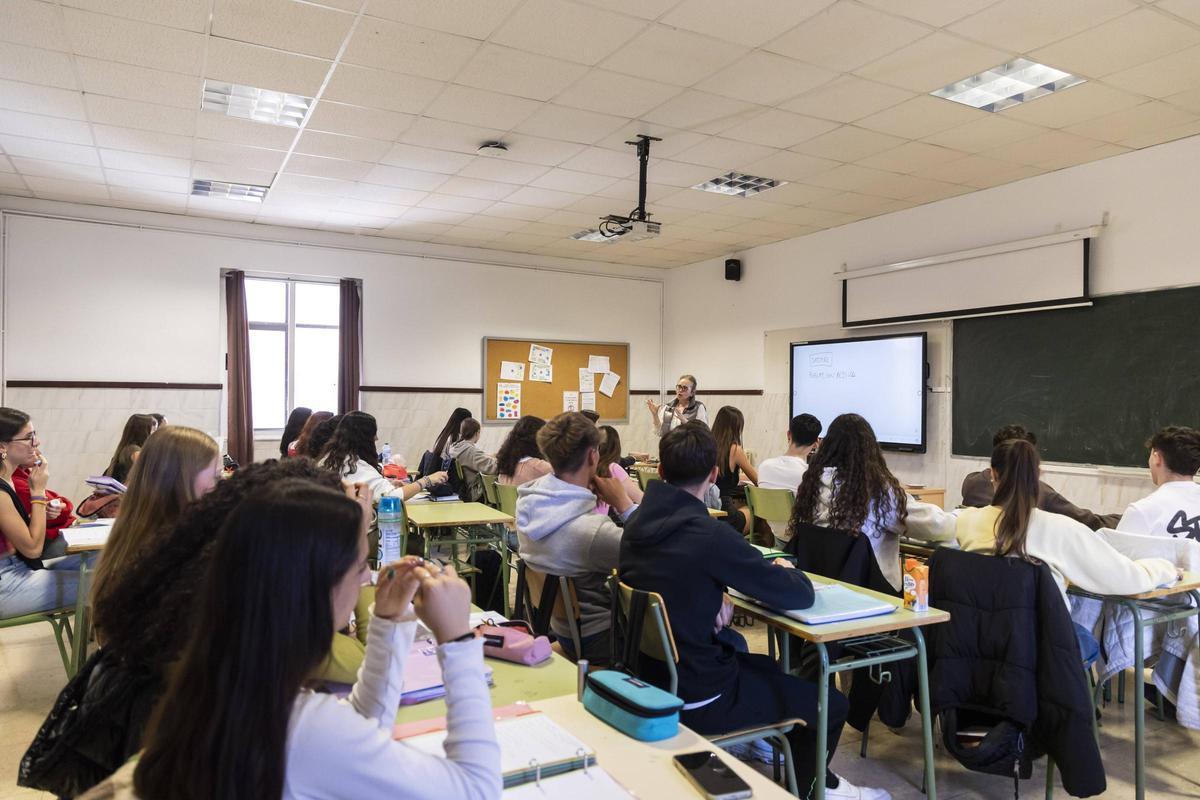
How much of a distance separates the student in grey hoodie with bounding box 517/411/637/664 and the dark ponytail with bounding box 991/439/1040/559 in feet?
3.96

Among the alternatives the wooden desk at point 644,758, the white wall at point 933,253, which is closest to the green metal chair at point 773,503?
the white wall at point 933,253

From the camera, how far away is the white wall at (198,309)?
6.70 meters

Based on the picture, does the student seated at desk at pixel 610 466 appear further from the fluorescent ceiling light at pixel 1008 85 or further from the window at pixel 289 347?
the window at pixel 289 347

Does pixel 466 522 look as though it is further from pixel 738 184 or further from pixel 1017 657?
pixel 738 184

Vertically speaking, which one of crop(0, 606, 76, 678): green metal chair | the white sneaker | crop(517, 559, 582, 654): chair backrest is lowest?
the white sneaker

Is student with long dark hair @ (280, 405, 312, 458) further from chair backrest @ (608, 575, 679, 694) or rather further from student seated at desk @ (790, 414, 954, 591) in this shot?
chair backrest @ (608, 575, 679, 694)

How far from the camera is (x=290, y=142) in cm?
519

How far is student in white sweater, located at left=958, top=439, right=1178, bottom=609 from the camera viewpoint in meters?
2.58

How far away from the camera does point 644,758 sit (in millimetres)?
1375

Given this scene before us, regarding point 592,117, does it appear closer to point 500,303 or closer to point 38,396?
point 500,303

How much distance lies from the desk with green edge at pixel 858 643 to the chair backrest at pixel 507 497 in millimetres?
2395

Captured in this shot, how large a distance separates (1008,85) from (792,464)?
2373mm

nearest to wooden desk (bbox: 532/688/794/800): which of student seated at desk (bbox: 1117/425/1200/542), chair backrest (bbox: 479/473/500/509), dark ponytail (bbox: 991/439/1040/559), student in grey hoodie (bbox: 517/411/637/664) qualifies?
student in grey hoodie (bbox: 517/411/637/664)

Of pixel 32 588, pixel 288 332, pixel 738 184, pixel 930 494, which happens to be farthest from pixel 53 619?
pixel 930 494
